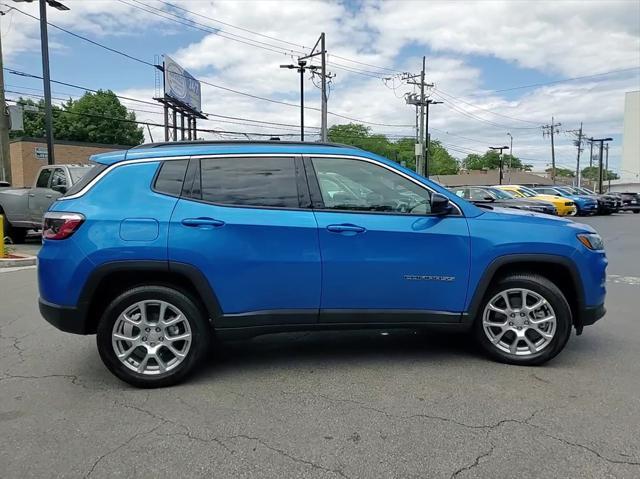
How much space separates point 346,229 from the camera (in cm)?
405

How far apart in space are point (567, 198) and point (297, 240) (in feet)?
81.1

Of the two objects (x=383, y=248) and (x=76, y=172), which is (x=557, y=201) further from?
(x=383, y=248)

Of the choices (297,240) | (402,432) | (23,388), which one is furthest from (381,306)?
(23,388)

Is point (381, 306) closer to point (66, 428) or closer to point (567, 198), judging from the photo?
point (66, 428)

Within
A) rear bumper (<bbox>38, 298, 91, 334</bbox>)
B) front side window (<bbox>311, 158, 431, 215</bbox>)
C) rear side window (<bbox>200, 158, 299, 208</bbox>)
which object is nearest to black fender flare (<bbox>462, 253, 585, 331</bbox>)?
front side window (<bbox>311, 158, 431, 215</bbox>)

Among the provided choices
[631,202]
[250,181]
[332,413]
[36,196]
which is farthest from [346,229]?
[631,202]

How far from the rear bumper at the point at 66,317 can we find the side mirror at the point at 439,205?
2827mm

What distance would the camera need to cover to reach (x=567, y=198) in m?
25.5

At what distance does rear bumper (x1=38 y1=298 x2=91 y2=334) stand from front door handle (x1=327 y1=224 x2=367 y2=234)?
201cm

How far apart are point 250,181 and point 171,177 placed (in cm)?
61

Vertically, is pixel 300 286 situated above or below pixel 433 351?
above

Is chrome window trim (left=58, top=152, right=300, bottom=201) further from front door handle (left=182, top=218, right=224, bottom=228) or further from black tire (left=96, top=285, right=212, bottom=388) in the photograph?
black tire (left=96, top=285, right=212, bottom=388)

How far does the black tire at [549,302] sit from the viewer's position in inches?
169

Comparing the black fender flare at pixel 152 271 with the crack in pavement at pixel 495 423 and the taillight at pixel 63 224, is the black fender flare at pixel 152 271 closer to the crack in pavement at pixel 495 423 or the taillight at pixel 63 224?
the taillight at pixel 63 224
